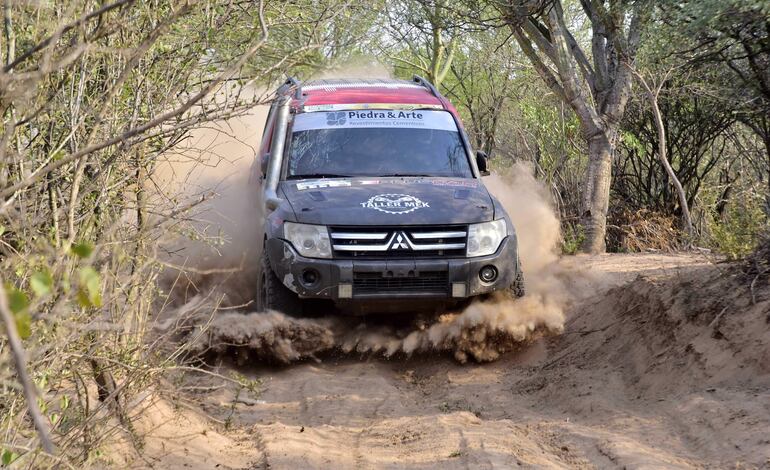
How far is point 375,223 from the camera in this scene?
7.44 m

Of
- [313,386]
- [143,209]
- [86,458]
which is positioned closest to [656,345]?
[313,386]

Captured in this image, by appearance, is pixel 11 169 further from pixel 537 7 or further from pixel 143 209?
pixel 537 7

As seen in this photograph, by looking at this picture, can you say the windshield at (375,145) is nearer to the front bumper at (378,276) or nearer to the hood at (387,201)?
the hood at (387,201)

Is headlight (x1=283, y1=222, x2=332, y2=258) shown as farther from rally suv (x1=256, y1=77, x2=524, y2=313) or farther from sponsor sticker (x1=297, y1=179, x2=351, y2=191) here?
sponsor sticker (x1=297, y1=179, x2=351, y2=191)

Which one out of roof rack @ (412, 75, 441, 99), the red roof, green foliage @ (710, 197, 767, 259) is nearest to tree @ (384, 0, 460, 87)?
roof rack @ (412, 75, 441, 99)

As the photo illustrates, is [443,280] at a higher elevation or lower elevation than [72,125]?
lower

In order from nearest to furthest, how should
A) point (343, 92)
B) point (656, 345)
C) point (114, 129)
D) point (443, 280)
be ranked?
1. point (114, 129)
2. point (656, 345)
3. point (443, 280)
4. point (343, 92)

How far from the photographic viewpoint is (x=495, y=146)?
22.1 meters

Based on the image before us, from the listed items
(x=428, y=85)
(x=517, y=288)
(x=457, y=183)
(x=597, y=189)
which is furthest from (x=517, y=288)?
(x=597, y=189)

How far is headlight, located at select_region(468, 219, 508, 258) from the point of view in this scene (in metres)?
7.58

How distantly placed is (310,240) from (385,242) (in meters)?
0.54

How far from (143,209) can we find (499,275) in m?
3.08

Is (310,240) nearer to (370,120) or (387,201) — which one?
(387,201)

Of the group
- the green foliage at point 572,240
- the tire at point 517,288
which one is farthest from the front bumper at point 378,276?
the green foliage at point 572,240
